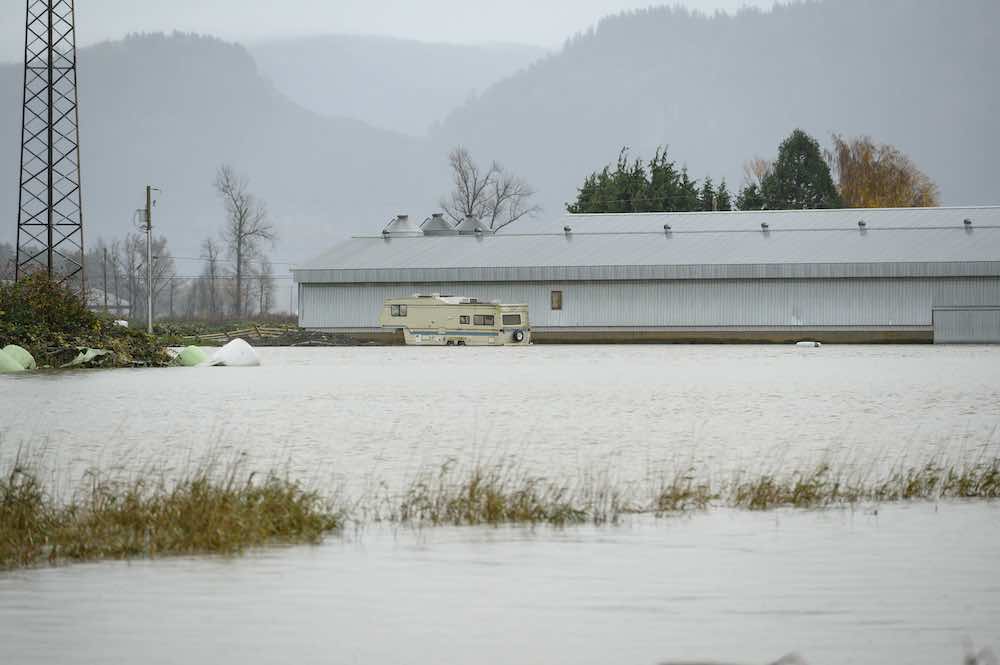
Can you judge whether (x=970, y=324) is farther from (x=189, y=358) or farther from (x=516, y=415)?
(x=516, y=415)

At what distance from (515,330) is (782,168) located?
115ft

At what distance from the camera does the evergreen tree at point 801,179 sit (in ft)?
314

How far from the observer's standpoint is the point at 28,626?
29.9 feet

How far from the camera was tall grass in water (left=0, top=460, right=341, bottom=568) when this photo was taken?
452 inches

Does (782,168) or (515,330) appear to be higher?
(782,168)

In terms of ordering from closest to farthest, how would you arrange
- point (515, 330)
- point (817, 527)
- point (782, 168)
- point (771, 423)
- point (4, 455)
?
1. point (817, 527)
2. point (4, 455)
3. point (771, 423)
4. point (515, 330)
5. point (782, 168)

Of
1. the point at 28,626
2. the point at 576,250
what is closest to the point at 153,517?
the point at 28,626

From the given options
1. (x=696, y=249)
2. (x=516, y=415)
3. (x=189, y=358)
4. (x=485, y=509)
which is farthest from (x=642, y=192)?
(x=485, y=509)

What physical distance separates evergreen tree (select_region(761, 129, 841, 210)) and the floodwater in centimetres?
7221

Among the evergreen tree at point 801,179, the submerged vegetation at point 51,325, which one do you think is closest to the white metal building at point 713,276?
the evergreen tree at point 801,179

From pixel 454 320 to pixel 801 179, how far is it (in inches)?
1480

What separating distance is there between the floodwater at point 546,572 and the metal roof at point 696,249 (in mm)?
43062

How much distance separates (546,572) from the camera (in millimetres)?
10891

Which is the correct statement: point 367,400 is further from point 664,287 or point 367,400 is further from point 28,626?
point 664,287
